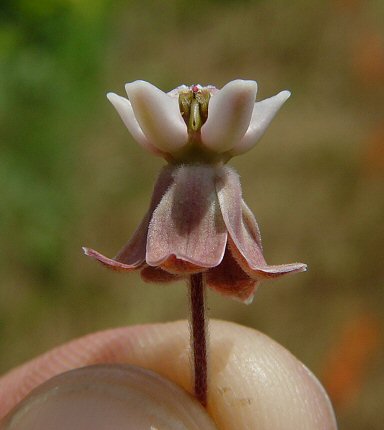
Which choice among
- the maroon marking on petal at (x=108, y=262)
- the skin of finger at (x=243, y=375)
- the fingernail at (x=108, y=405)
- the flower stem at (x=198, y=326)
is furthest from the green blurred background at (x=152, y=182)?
the maroon marking on petal at (x=108, y=262)

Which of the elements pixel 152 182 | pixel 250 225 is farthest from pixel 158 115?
pixel 152 182

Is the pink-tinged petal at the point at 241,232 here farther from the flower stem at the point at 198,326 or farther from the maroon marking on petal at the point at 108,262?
the maroon marking on petal at the point at 108,262

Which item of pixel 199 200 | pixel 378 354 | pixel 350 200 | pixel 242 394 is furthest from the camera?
pixel 350 200

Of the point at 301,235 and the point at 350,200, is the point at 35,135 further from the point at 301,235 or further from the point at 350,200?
the point at 350,200

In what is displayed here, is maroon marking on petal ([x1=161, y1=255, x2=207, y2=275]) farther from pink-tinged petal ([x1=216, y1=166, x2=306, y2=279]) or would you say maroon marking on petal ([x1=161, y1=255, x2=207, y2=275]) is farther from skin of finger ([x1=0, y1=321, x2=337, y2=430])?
skin of finger ([x1=0, y1=321, x2=337, y2=430])

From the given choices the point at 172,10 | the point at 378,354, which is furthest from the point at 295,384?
the point at 172,10

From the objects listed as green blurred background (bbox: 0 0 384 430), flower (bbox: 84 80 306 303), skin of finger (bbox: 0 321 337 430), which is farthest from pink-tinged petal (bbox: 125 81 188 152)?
green blurred background (bbox: 0 0 384 430)

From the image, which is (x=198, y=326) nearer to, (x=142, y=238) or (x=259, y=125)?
(x=142, y=238)
